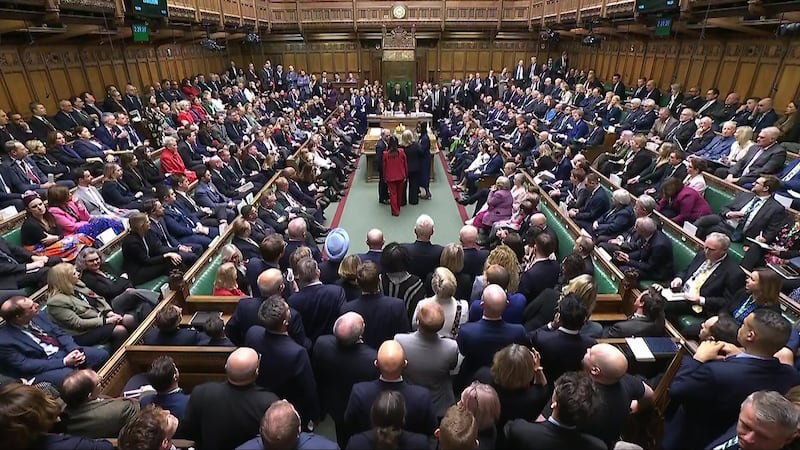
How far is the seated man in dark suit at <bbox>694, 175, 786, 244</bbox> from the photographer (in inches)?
168

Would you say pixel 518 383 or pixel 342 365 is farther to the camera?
pixel 342 365

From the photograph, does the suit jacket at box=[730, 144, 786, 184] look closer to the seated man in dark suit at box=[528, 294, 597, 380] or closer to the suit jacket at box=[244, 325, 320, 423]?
the seated man in dark suit at box=[528, 294, 597, 380]

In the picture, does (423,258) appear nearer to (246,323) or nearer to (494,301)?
(494,301)

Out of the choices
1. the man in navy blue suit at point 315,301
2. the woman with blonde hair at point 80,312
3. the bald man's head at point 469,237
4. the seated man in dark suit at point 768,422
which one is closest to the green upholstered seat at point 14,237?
the woman with blonde hair at point 80,312

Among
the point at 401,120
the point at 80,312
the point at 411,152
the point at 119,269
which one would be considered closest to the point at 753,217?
the point at 411,152

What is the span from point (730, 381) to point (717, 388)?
0.07 m

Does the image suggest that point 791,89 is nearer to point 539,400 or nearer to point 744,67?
point 744,67

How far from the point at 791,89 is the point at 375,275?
9358 mm

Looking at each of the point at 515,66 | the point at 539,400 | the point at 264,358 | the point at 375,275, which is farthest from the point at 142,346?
the point at 515,66

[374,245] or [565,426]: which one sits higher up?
[565,426]

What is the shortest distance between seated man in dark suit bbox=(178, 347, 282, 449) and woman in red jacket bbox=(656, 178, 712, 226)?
4.86 m

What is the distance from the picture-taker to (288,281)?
12.1ft

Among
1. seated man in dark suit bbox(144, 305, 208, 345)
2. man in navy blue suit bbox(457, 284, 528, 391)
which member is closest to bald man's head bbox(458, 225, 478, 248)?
man in navy blue suit bbox(457, 284, 528, 391)

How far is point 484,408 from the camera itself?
1917 millimetres
